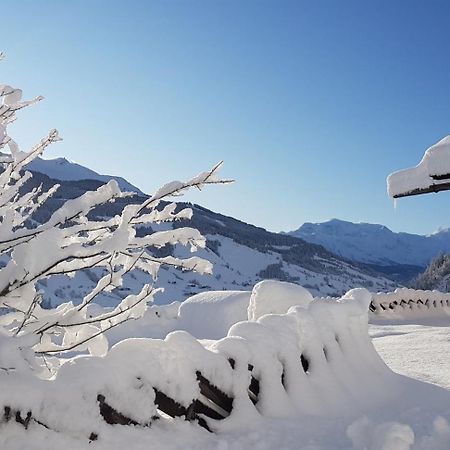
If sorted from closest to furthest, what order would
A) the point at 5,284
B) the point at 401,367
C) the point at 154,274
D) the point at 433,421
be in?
the point at 5,284, the point at 154,274, the point at 433,421, the point at 401,367

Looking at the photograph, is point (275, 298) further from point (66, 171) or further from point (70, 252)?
point (66, 171)

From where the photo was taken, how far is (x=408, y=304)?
41.5 ft

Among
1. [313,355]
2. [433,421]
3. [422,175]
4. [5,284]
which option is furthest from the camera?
[422,175]

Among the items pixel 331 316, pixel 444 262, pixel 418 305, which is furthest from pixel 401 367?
pixel 444 262

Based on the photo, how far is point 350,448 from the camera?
2.35 metres

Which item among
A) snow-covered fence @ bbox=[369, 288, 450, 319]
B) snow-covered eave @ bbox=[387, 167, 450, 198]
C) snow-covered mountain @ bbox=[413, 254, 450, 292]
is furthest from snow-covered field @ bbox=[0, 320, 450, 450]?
snow-covered mountain @ bbox=[413, 254, 450, 292]

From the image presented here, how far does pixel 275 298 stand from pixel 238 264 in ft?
338

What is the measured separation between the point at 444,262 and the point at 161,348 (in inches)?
1769

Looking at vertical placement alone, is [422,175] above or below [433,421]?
above

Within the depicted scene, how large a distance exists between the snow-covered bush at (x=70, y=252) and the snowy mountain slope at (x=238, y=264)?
215 feet

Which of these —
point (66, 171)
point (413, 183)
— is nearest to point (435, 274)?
point (413, 183)

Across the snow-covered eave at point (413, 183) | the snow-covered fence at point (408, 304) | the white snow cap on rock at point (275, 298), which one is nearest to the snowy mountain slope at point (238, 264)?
the snow-covered fence at point (408, 304)

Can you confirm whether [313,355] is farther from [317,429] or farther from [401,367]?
[401,367]

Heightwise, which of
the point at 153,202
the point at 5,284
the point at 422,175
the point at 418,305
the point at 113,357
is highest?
the point at 422,175
